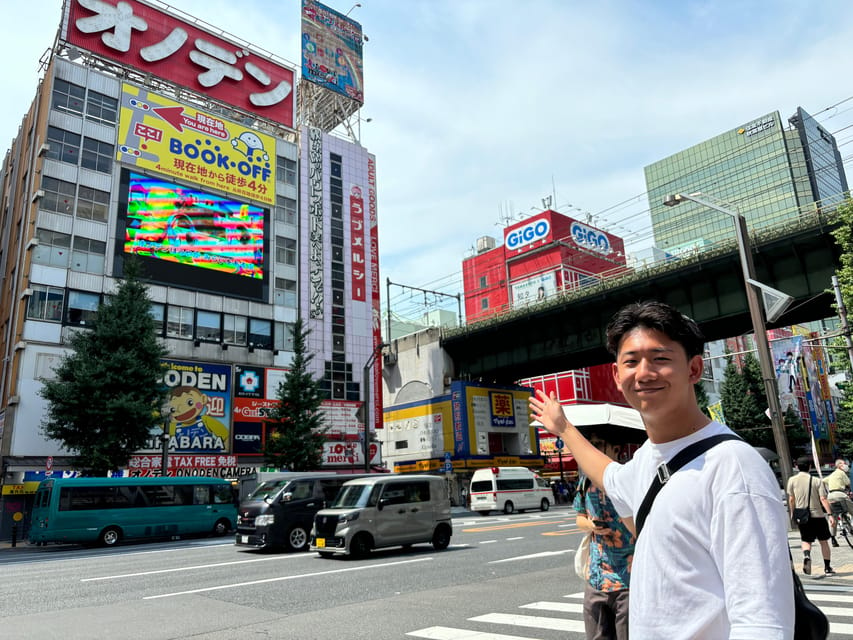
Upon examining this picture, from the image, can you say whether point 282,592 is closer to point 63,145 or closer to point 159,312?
point 159,312

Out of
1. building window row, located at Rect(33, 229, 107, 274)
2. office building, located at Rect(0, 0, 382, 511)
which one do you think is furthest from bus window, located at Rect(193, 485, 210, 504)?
building window row, located at Rect(33, 229, 107, 274)

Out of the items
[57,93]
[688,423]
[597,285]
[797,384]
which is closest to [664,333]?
[688,423]

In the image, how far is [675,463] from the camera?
1866mm

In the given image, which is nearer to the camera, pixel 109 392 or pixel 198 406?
pixel 109 392

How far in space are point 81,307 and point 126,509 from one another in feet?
47.8

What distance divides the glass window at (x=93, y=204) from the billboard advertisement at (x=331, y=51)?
20596mm

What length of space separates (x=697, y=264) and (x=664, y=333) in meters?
30.8

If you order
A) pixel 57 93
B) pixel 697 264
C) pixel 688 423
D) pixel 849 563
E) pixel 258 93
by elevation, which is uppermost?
pixel 258 93

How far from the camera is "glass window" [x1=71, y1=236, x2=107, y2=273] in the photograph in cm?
3288

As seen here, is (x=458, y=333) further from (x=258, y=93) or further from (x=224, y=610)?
(x=224, y=610)

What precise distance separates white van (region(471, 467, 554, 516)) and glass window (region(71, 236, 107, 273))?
24.5 m

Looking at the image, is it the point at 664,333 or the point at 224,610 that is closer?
the point at 664,333

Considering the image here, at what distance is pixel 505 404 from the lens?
155 ft

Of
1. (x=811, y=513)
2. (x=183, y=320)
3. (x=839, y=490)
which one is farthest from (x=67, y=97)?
(x=839, y=490)
